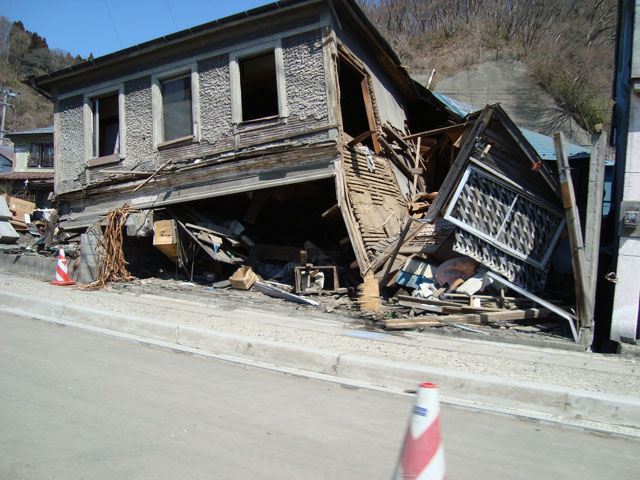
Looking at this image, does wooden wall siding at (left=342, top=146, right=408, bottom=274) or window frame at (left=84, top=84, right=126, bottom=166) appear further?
window frame at (left=84, top=84, right=126, bottom=166)

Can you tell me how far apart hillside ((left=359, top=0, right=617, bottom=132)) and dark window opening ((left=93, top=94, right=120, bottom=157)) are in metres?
18.2

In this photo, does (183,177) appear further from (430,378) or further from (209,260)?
(430,378)

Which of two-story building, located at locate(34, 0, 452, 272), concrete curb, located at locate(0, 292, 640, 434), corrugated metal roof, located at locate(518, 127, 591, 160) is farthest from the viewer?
corrugated metal roof, located at locate(518, 127, 591, 160)

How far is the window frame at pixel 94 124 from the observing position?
12.3m

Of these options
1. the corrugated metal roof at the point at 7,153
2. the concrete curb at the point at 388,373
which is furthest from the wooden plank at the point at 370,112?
the corrugated metal roof at the point at 7,153

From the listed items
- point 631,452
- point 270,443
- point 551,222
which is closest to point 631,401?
point 631,452

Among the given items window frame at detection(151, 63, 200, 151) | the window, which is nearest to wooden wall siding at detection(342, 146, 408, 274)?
window frame at detection(151, 63, 200, 151)

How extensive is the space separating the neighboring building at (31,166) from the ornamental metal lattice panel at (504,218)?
2935 cm

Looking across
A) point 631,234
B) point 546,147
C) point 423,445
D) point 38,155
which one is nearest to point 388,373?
point 423,445

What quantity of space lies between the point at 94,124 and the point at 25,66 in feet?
203

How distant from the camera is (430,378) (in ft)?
15.4

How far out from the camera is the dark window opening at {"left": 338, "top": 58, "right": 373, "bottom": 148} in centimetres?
1198

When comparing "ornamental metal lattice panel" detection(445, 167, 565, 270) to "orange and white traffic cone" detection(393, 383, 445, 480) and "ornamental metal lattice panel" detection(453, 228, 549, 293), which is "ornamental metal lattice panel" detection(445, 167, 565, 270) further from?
"orange and white traffic cone" detection(393, 383, 445, 480)

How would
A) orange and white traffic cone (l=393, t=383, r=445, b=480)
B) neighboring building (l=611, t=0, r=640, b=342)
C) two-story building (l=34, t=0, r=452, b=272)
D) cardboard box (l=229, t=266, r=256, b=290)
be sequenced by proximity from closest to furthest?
1. orange and white traffic cone (l=393, t=383, r=445, b=480)
2. neighboring building (l=611, t=0, r=640, b=342)
3. two-story building (l=34, t=0, r=452, b=272)
4. cardboard box (l=229, t=266, r=256, b=290)
